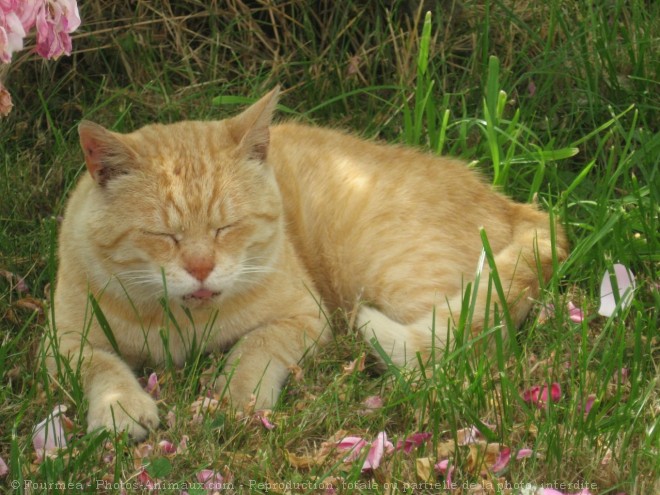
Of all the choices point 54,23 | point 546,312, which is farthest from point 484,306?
point 54,23

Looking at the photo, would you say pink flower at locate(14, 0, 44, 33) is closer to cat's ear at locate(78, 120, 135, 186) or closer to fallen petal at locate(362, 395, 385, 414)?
cat's ear at locate(78, 120, 135, 186)

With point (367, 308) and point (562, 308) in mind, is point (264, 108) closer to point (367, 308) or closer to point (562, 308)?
point (367, 308)

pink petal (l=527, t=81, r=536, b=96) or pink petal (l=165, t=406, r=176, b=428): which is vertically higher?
pink petal (l=527, t=81, r=536, b=96)

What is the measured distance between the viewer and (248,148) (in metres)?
3.03

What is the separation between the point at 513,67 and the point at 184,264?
1967mm

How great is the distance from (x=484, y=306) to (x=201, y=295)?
0.78 m

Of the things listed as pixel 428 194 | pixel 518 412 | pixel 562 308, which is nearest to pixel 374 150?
pixel 428 194

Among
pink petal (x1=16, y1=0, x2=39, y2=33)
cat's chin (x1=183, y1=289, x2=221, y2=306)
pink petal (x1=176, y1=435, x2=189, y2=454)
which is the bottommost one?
pink petal (x1=176, y1=435, x2=189, y2=454)

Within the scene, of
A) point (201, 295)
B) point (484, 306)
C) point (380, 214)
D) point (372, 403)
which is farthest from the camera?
point (380, 214)

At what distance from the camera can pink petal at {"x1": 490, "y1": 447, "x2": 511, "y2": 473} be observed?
97.0 inches

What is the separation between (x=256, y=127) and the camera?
3006 millimetres

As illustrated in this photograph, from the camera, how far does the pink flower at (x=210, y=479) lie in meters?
2.41

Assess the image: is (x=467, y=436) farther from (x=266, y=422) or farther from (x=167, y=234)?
(x=167, y=234)

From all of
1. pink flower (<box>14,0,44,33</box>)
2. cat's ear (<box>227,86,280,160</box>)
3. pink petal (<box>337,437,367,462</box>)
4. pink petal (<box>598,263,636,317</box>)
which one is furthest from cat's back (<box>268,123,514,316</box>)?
pink flower (<box>14,0,44,33</box>)
